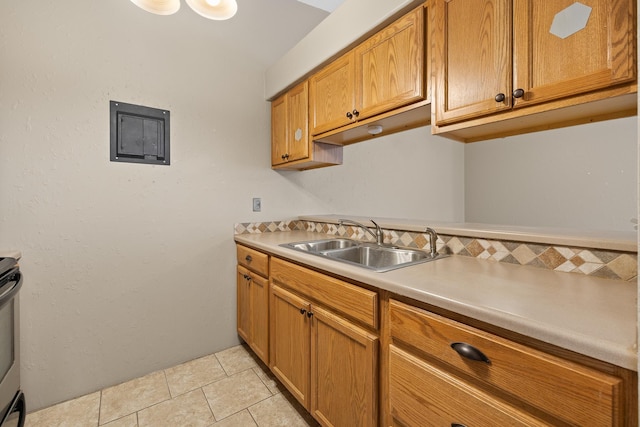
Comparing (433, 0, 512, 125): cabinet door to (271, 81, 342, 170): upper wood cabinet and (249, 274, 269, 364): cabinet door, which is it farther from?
→ (249, 274, 269, 364): cabinet door

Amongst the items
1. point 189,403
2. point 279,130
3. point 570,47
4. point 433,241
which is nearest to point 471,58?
point 570,47

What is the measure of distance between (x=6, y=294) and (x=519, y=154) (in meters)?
3.97

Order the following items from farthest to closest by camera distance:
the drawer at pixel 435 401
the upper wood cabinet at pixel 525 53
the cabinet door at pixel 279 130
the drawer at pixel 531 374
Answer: the cabinet door at pixel 279 130, the upper wood cabinet at pixel 525 53, the drawer at pixel 435 401, the drawer at pixel 531 374

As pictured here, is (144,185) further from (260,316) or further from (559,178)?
Answer: (559,178)

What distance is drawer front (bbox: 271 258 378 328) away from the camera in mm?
1091

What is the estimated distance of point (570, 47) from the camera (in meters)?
0.90

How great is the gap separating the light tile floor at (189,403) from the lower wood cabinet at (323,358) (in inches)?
6.8

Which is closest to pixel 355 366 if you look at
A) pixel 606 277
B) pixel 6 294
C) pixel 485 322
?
pixel 485 322

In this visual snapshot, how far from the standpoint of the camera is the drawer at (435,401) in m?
0.72

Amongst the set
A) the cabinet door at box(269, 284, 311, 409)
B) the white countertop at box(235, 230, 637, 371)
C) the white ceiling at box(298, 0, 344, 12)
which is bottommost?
the cabinet door at box(269, 284, 311, 409)

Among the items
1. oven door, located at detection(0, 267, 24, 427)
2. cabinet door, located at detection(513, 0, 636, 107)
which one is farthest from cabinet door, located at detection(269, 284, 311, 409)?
cabinet door, located at detection(513, 0, 636, 107)

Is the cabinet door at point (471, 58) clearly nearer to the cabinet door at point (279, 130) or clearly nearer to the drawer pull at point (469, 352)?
the drawer pull at point (469, 352)

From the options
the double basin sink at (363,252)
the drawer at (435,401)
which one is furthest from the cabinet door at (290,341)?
the drawer at (435,401)

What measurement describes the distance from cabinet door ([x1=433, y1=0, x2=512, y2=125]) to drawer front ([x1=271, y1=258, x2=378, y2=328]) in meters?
0.81
